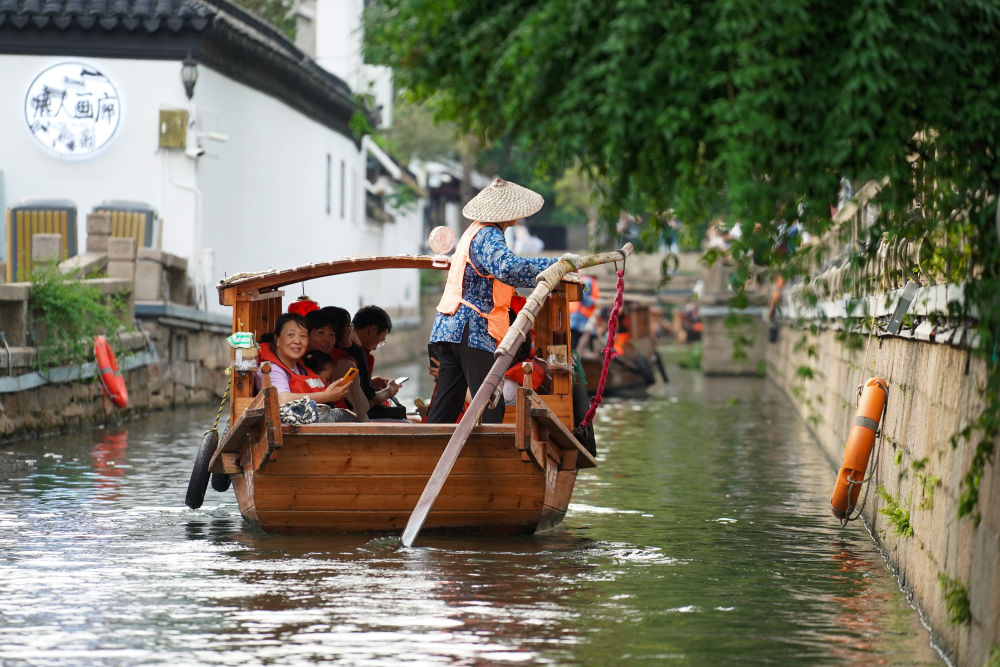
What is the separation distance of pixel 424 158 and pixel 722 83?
161ft

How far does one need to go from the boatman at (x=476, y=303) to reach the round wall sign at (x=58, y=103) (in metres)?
16.1

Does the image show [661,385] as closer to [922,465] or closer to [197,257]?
[197,257]

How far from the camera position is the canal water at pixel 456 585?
721 cm

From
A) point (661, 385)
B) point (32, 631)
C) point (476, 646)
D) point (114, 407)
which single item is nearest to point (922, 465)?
point (476, 646)

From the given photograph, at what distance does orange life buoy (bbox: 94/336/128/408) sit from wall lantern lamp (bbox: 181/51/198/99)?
6.64 meters

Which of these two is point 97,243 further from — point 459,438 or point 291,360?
point 459,438

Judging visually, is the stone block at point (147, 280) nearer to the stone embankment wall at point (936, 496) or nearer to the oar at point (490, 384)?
the stone embankment wall at point (936, 496)

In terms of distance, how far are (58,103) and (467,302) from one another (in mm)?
16826

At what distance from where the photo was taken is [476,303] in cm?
1038

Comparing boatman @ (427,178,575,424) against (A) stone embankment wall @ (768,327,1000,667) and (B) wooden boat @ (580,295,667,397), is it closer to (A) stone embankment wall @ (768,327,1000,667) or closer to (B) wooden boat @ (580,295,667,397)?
(A) stone embankment wall @ (768,327,1000,667)

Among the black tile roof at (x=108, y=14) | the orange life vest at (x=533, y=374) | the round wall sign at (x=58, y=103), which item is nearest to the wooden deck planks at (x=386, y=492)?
the orange life vest at (x=533, y=374)

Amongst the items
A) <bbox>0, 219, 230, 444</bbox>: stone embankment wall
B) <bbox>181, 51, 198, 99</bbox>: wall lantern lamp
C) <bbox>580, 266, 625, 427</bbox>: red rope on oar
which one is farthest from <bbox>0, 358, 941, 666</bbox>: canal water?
<bbox>181, 51, 198, 99</bbox>: wall lantern lamp

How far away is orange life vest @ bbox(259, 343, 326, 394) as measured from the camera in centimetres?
1085

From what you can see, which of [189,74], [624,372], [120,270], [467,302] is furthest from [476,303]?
[624,372]
